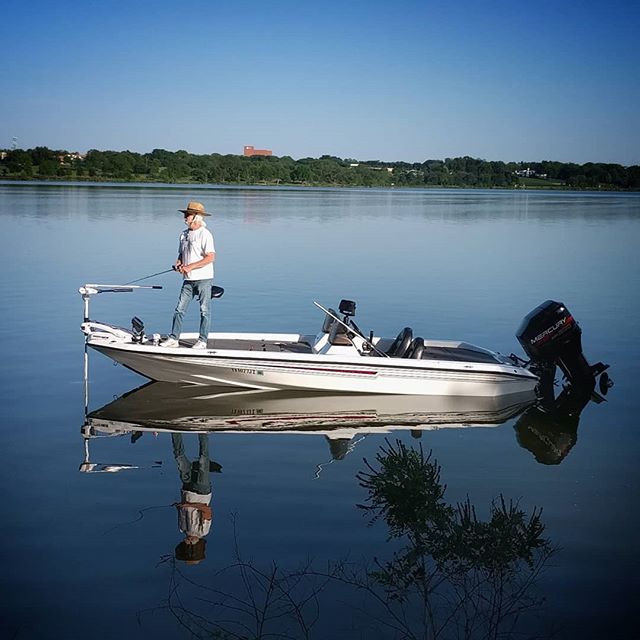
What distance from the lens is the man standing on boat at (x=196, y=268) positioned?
12172 millimetres

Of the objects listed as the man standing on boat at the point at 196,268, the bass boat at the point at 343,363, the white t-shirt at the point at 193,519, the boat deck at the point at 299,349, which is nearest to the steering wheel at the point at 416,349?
the bass boat at the point at 343,363

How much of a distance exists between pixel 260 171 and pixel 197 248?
15025 cm

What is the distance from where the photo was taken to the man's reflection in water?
7.06 m

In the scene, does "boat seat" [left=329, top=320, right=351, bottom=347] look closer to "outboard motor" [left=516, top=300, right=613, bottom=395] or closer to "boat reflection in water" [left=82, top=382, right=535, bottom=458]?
"boat reflection in water" [left=82, top=382, right=535, bottom=458]

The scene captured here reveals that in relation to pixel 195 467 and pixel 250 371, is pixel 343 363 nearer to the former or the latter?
pixel 250 371

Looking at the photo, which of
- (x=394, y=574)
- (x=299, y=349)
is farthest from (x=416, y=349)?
(x=394, y=574)

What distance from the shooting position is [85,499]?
8070 mm

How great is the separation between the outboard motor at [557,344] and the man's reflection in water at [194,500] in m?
4.95

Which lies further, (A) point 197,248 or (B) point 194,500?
(A) point 197,248

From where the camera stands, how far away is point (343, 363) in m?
11.9

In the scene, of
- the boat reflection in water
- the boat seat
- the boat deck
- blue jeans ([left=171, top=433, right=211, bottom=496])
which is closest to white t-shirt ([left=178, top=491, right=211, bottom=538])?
blue jeans ([left=171, top=433, right=211, bottom=496])

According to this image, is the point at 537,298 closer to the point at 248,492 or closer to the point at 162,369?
the point at 162,369

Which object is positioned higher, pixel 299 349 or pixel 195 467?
pixel 299 349

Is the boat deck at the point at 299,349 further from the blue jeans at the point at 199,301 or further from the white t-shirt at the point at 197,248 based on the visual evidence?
the white t-shirt at the point at 197,248
